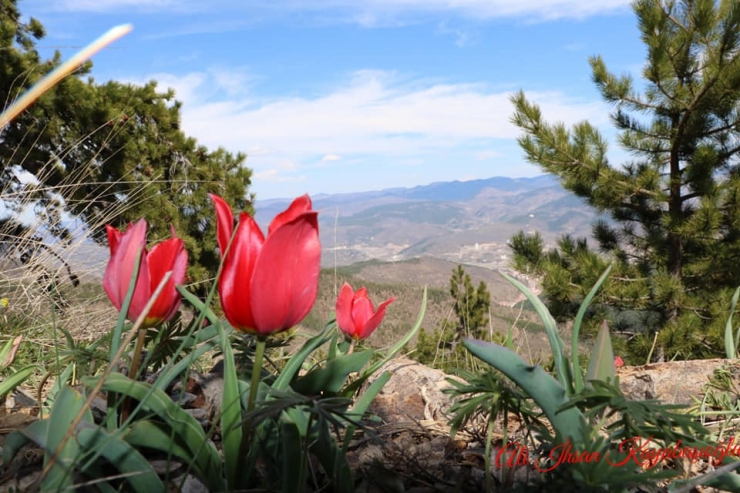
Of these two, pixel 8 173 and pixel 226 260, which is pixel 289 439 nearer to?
pixel 226 260

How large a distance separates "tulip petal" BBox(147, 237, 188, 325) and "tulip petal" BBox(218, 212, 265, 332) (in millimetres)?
144

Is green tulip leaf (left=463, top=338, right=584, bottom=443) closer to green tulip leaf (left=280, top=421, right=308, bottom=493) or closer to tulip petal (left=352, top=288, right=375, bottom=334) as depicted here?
green tulip leaf (left=280, top=421, right=308, bottom=493)

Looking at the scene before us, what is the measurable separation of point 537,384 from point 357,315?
572mm

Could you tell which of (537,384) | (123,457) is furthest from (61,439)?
(537,384)

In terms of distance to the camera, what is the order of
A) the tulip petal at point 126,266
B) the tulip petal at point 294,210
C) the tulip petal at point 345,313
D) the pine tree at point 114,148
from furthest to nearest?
the pine tree at point 114,148, the tulip petal at point 345,313, the tulip petal at point 126,266, the tulip petal at point 294,210

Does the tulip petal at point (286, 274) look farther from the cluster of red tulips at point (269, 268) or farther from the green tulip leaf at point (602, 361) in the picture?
the green tulip leaf at point (602, 361)

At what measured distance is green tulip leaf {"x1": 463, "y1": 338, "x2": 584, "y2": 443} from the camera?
2.34ft

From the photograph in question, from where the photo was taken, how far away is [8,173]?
229 inches

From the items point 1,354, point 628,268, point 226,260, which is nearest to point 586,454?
point 226,260

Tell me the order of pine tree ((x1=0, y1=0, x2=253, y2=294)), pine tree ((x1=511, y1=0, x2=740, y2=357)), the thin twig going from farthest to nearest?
pine tree ((x1=511, y1=0, x2=740, y2=357)) < pine tree ((x1=0, y1=0, x2=253, y2=294)) < the thin twig

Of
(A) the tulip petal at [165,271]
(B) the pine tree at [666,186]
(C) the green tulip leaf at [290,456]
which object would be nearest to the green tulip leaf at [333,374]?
(C) the green tulip leaf at [290,456]

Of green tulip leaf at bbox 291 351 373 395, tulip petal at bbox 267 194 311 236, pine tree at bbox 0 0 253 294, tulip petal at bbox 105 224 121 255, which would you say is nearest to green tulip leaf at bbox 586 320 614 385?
green tulip leaf at bbox 291 351 373 395

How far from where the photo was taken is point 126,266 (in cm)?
→ 76

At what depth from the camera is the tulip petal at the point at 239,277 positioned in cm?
67
